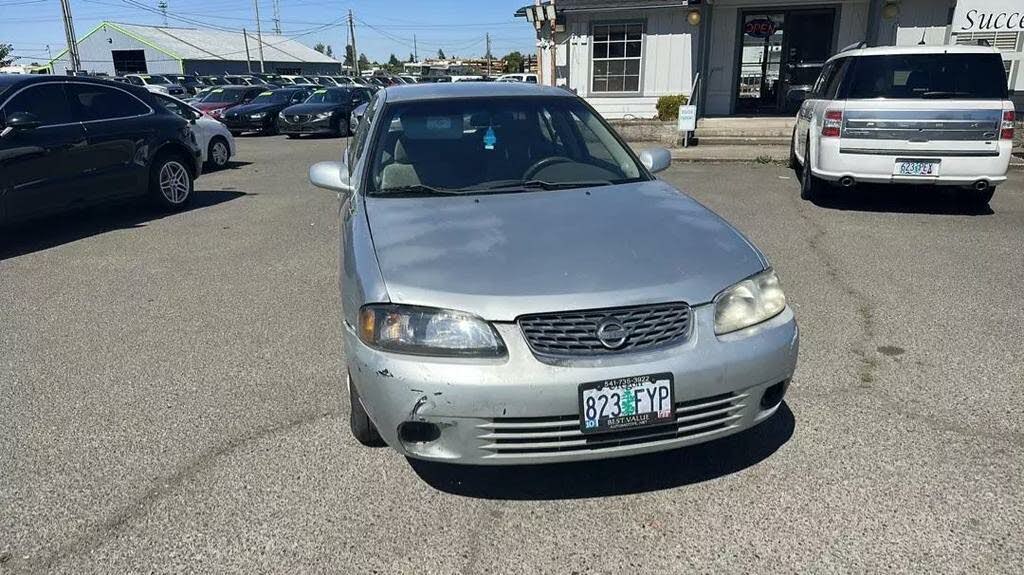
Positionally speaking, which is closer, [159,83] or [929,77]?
[929,77]

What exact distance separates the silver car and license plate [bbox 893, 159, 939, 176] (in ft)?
17.2

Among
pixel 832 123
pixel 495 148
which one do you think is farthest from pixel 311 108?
pixel 495 148

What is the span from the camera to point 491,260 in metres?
2.72

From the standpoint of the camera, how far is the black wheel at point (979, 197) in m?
7.95

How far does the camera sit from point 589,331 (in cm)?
245

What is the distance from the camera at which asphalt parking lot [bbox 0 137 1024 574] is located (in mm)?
2477

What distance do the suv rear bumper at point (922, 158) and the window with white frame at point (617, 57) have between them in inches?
347

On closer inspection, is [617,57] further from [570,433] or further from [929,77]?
[570,433]

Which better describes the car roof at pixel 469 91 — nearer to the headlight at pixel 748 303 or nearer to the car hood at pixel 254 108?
the headlight at pixel 748 303

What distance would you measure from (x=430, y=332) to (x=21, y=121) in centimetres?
599

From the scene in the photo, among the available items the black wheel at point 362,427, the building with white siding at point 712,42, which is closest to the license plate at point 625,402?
the black wheel at point 362,427

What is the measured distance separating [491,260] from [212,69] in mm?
69287

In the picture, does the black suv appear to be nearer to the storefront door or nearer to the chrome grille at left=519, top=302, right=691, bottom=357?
the chrome grille at left=519, top=302, right=691, bottom=357

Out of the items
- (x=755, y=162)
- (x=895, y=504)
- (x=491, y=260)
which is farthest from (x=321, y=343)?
(x=755, y=162)
